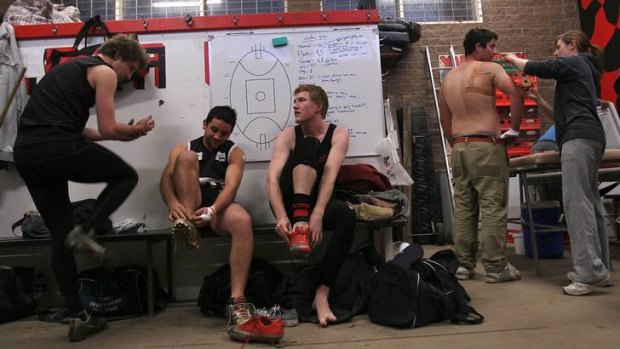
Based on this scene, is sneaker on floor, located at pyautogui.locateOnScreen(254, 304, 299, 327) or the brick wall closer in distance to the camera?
sneaker on floor, located at pyautogui.locateOnScreen(254, 304, 299, 327)

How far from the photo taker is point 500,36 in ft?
18.2

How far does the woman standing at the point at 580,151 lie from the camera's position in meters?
2.37

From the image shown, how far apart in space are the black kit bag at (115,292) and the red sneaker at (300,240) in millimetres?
1036

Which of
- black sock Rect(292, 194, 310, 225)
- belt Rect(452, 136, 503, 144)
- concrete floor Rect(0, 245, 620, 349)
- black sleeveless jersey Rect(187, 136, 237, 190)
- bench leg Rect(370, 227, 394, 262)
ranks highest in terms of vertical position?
belt Rect(452, 136, 503, 144)

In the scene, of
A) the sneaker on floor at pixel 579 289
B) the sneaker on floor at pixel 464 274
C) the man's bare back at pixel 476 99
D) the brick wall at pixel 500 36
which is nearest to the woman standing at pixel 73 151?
the man's bare back at pixel 476 99

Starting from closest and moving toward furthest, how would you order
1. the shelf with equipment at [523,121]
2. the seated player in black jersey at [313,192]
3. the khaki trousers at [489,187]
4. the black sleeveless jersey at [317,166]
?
the seated player in black jersey at [313,192] → the black sleeveless jersey at [317,166] → the khaki trousers at [489,187] → the shelf with equipment at [523,121]

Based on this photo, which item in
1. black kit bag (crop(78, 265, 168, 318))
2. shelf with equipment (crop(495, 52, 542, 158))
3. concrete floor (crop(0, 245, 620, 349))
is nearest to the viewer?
concrete floor (crop(0, 245, 620, 349))

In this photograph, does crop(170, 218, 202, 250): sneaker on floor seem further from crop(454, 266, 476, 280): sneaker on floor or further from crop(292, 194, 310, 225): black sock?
crop(454, 266, 476, 280): sneaker on floor

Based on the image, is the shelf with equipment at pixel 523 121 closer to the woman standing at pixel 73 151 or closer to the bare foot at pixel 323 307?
the bare foot at pixel 323 307

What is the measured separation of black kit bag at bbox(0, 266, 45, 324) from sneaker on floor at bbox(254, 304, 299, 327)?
1371 millimetres

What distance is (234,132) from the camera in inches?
113

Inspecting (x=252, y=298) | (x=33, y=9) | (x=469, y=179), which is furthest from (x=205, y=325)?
(x=33, y=9)

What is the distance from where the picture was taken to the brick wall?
18.0ft

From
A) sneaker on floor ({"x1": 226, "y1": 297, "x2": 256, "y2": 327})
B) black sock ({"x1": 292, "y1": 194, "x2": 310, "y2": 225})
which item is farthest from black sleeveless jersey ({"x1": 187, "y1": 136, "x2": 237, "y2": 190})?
sneaker on floor ({"x1": 226, "y1": 297, "x2": 256, "y2": 327})
